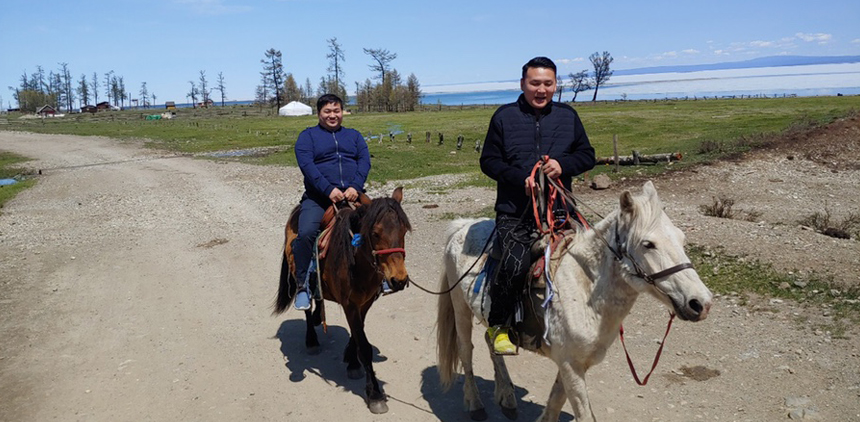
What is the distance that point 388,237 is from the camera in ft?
16.4

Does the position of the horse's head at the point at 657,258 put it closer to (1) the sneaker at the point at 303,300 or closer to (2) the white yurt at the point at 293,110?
(1) the sneaker at the point at 303,300

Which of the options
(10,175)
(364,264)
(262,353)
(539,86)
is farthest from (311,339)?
(10,175)

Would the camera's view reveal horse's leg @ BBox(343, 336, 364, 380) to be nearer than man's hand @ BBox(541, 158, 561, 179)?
No

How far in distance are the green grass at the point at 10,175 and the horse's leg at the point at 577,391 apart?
18719 mm

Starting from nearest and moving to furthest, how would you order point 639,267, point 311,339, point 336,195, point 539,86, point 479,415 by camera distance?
point 639,267 → point 539,86 → point 479,415 → point 336,195 → point 311,339

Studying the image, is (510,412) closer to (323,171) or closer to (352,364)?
(352,364)

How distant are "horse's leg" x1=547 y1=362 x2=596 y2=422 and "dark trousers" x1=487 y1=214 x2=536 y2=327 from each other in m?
0.65

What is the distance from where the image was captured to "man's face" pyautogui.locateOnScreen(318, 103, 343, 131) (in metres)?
6.32

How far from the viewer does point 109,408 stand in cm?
551

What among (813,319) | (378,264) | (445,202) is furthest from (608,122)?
(378,264)

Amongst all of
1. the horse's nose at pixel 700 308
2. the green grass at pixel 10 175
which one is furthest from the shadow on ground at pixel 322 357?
the green grass at pixel 10 175

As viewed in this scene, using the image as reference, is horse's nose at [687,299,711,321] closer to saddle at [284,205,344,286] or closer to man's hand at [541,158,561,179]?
man's hand at [541,158,561,179]

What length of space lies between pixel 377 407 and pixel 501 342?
1.64 metres

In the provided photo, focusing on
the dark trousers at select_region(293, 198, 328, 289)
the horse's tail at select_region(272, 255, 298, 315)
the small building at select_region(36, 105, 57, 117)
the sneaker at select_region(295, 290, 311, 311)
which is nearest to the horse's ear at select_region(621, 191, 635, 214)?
the dark trousers at select_region(293, 198, 328, 289)
